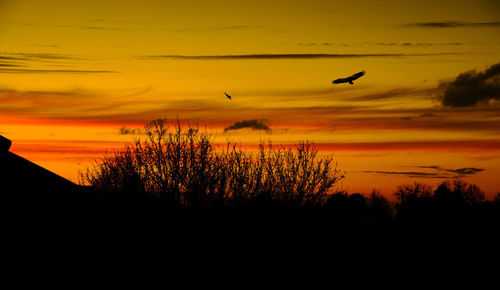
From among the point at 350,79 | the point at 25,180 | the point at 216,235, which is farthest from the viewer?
the point at 216,235

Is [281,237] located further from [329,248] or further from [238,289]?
[238,289]

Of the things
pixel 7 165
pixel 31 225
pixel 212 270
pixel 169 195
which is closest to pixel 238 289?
→ pixel 212 270

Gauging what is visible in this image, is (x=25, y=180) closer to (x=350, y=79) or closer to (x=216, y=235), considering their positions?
(x=216, y=235)

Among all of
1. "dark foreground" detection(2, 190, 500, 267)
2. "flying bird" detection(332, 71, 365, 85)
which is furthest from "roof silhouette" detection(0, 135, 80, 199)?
"flying bird" detection(332, 71, 365, 85)

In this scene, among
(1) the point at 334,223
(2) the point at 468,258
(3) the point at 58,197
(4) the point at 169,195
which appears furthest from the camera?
(4) the point at 169,195

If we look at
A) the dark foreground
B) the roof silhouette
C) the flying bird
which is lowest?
the dark foreground

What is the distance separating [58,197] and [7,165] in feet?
11.4

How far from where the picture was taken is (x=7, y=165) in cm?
3403

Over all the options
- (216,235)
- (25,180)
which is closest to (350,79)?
(216,235)

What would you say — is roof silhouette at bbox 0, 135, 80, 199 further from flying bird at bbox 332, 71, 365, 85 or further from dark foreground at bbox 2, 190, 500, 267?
flying bird at bbox 332, 71, 365, 85

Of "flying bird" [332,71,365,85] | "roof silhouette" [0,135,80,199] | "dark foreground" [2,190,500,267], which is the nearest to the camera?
"flying bird" [332,71,365,85]

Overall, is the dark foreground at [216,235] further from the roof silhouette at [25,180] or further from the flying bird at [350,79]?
the flying bird at [350,79]

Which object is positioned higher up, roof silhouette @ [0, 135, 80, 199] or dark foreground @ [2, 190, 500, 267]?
roof silhouette @ [0, 135, 80, 199]

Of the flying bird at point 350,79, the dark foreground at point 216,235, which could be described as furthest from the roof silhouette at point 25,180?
the flying bird at point 350,79
